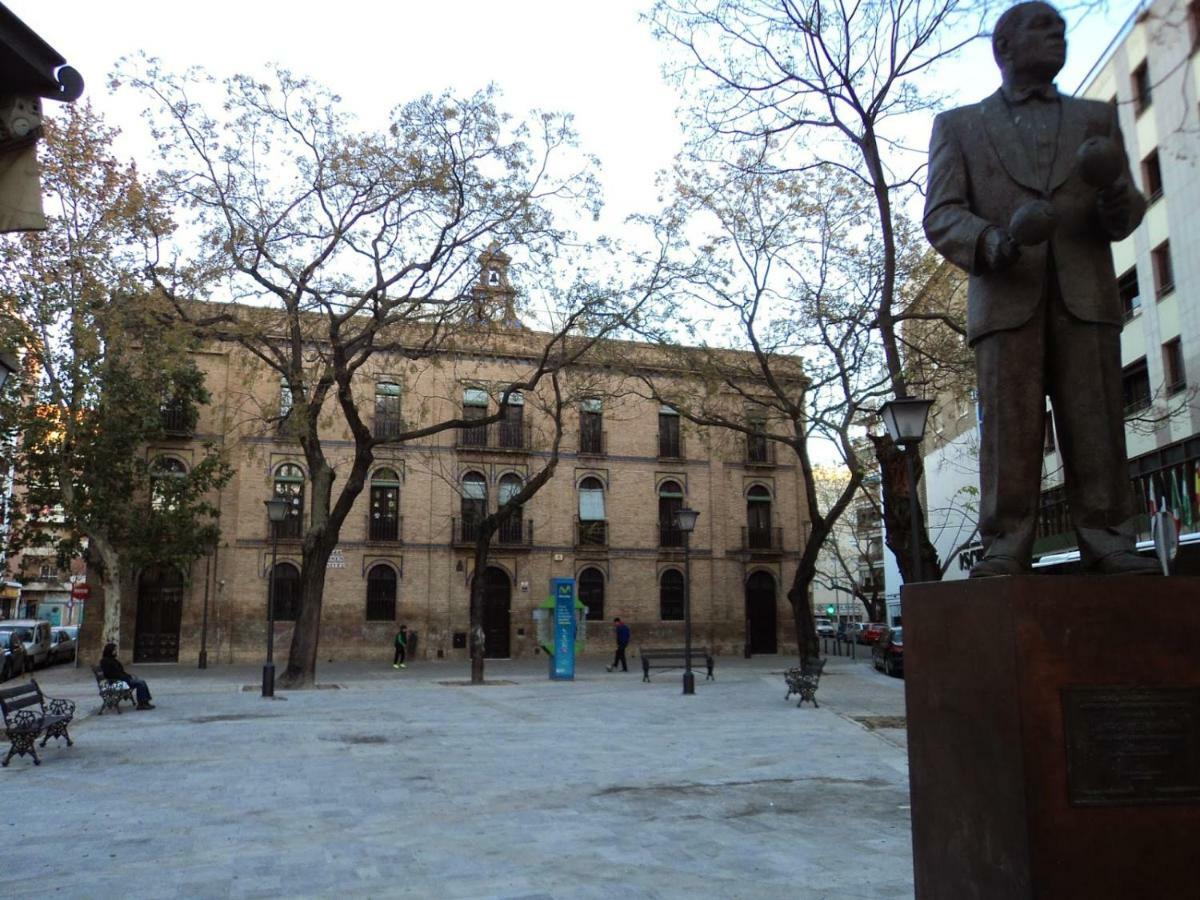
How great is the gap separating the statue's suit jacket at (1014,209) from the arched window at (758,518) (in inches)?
1370

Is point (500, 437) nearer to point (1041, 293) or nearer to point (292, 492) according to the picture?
point (292, 492)

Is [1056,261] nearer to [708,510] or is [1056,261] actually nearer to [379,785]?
[379,785]

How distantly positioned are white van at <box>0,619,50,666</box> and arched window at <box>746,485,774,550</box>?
25881 mm

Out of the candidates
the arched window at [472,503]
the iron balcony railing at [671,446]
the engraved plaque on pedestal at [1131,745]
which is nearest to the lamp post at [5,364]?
the engraved plaque on pedestal at [1131,745]

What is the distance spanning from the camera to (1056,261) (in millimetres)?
4051

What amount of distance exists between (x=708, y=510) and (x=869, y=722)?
24000mm

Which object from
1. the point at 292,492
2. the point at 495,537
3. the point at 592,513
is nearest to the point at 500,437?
the point at 495,537

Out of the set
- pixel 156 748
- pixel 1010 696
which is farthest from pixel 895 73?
pixel 156 748

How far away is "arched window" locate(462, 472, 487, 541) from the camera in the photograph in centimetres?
3522

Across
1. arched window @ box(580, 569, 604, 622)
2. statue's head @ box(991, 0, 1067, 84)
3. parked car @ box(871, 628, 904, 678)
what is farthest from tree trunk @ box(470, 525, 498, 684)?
statue's head @ box(991, 0, 1067, 84)

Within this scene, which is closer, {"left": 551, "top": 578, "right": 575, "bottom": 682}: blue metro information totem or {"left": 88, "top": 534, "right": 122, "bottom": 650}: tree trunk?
{"left": 551, "top": 578, "right": 575, "bottom": 682}: blue metro information totem

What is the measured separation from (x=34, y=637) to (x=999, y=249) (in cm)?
3336

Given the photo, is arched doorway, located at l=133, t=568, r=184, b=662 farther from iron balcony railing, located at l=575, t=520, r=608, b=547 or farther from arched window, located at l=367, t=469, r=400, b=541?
iron balcony railing, located at l=575, t=520, r=608, b=547

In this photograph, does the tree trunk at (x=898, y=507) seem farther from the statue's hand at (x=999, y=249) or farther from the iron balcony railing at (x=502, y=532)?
the iron balcony railing at (x=502, y=532)
